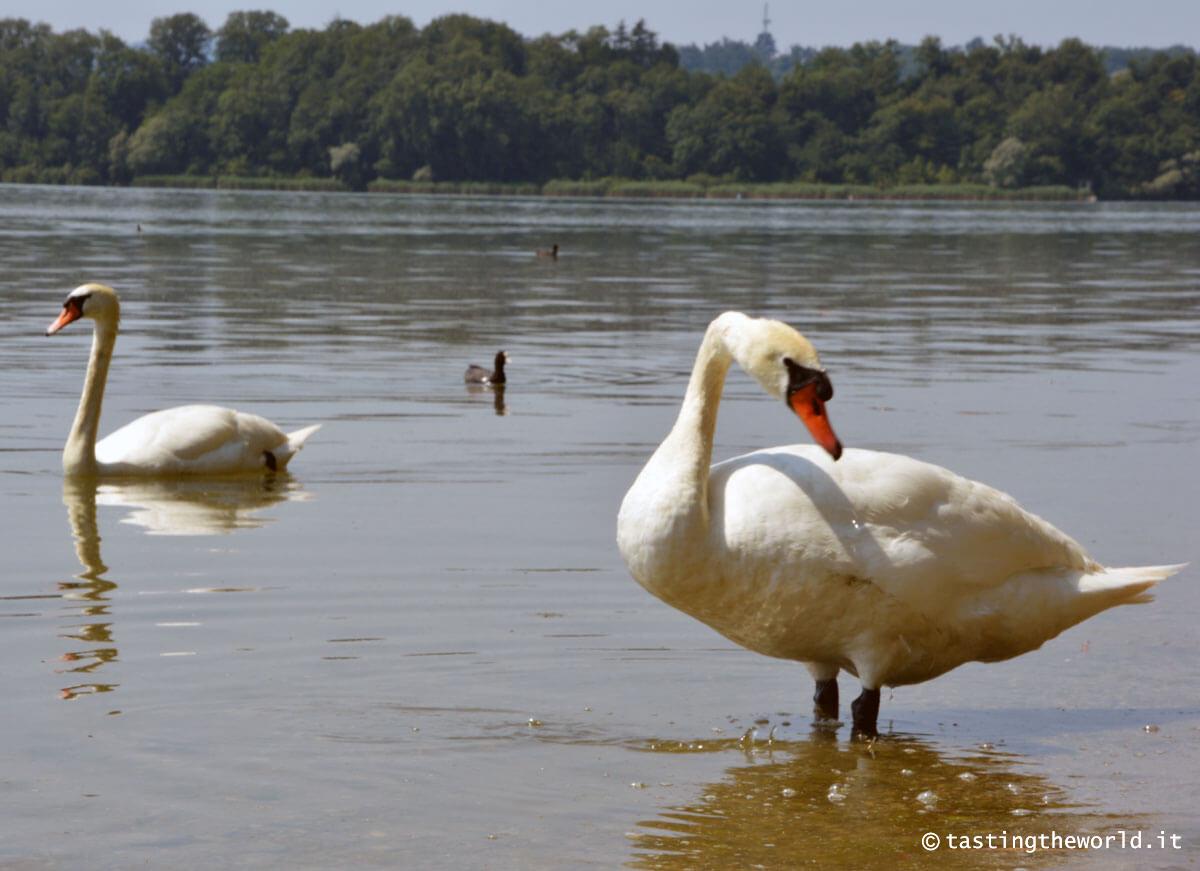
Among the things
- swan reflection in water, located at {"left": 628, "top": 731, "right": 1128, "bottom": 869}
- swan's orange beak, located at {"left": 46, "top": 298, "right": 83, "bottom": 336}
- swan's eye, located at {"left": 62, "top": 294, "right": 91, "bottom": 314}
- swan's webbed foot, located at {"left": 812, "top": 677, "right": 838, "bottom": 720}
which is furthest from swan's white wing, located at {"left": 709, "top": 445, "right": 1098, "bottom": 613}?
swan's orange beak, located at {"left": 46, "top": 298, "right": 83, "bottom": 336}

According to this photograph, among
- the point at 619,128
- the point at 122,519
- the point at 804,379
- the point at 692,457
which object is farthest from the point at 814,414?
the point at 619,128

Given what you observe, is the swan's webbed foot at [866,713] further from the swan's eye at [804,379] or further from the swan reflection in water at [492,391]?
the swan reflection in water at [492,391]

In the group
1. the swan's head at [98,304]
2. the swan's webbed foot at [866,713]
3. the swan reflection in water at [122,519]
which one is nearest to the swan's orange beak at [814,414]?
the swan's webbed foot at [866,713]

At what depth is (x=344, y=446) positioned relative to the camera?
Result: 13.9 metres

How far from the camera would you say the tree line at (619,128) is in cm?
16738

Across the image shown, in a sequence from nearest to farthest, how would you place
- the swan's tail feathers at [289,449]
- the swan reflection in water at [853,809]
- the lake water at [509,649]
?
the swan reflection in water at [853,809] < the lake water at [509,649] < the swan's tail feathers at [289,449]

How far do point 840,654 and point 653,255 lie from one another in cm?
4154

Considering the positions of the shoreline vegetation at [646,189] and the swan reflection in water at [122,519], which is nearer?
the swan reflection in water at [122,519]

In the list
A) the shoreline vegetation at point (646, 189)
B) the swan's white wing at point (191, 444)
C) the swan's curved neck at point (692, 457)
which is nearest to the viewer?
the swan's curved neck at point (692, 457)

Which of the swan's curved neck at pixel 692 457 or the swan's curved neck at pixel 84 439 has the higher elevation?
the swan's curved neck at pixel 692 457

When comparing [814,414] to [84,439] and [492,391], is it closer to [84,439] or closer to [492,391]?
[84,439]

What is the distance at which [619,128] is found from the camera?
7116 inches

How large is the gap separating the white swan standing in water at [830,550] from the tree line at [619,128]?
511ft

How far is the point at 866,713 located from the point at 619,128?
176 m
